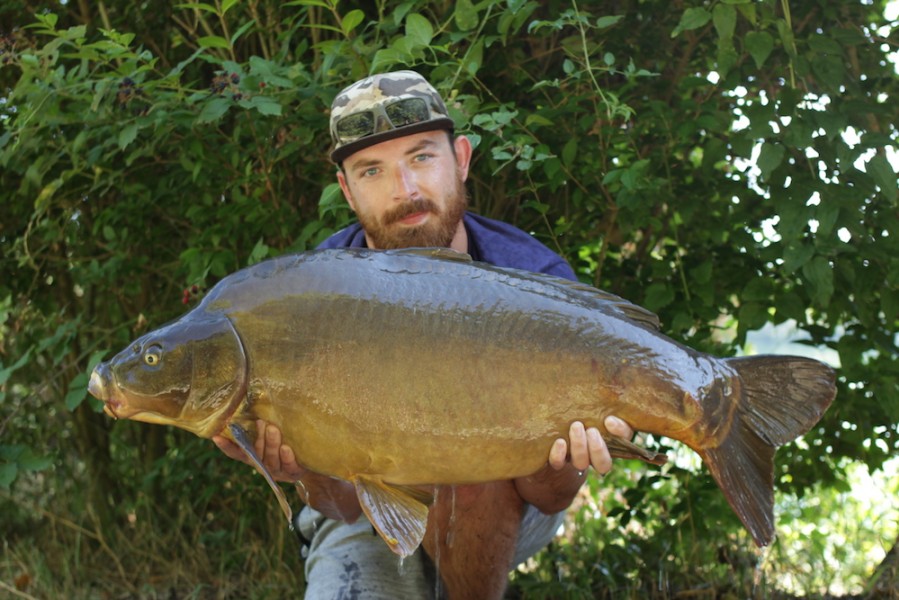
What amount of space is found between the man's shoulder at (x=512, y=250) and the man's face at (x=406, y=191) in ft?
0.43

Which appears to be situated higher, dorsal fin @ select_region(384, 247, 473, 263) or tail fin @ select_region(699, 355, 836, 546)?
dorsal fin @ select_region(384, 247, 473, 263)

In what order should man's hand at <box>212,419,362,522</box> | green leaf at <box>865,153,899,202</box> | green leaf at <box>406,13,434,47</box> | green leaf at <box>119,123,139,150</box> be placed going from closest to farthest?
man's hand at <box>212,419,362,522</box> < green leaf at <box>865,153,899,202</box> < green leaf at <box>406,13,434,47</box> < green leaf at <box>119,123,139,150</box>

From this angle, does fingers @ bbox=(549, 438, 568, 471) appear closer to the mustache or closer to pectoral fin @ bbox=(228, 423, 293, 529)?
pectoral fin @ bbox=(228, 423, 293, 529)

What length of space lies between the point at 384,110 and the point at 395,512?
0.99 meters

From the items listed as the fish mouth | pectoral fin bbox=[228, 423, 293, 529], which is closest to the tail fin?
pectoral fin bbox=[228, 423, 293, 529]

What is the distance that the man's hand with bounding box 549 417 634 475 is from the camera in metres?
1.87

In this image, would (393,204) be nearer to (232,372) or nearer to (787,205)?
(232,372)

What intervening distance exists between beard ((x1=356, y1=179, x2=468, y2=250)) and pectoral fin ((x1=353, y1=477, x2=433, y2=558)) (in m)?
0.75

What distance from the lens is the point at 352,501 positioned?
2.54 m

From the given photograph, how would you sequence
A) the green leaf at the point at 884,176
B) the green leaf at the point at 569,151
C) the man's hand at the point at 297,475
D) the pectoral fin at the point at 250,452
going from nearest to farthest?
the pectoral fin at the point at 250,452 → the man's hand at the point at 297,475 → the green leaf at the point at 884,176 → the green leaf at the point at 569,151

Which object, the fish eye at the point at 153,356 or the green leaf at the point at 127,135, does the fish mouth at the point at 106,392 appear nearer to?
the fish eye at the point at 153,356

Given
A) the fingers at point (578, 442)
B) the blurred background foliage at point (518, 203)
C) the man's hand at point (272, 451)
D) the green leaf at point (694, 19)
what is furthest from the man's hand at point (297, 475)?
the green leaf at point (694, 19)

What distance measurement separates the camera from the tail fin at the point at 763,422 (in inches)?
74.8

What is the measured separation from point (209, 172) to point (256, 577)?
1.37m
